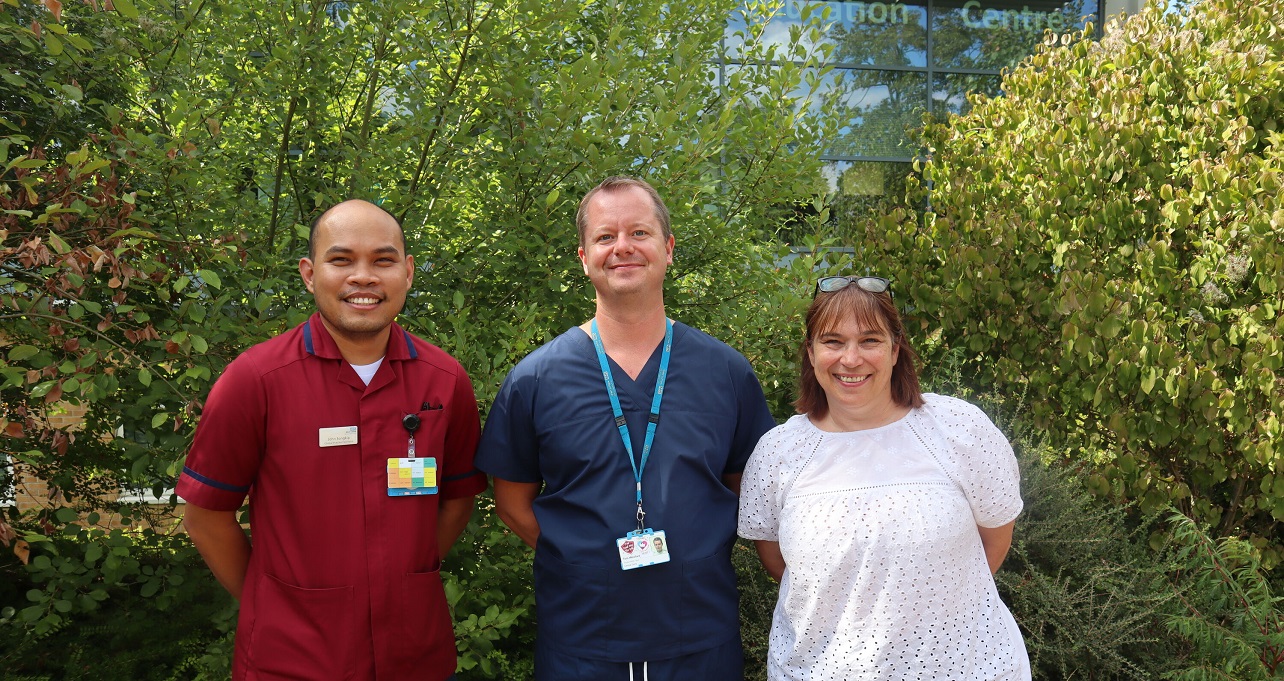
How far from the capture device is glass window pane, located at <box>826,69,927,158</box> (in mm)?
10883

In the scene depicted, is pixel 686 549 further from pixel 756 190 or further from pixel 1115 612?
pixel 1115 612

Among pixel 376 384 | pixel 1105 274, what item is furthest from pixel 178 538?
pixel 1105 274

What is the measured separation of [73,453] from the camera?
12.4 ft

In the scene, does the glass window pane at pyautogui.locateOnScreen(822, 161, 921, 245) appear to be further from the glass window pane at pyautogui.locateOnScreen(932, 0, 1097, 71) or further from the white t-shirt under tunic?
the white t-shirt under tunic

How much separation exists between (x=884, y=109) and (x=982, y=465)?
9590mm

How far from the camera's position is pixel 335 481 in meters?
2.20

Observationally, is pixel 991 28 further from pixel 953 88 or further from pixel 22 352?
pixel 22 352

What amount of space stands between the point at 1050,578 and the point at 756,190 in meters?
2.02

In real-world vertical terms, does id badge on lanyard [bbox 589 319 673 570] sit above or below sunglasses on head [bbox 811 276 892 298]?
below

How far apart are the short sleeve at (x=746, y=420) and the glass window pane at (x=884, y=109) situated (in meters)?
8.71

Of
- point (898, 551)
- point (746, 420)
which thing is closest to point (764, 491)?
point (746, 420)

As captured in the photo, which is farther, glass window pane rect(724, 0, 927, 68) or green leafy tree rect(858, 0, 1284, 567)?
glass window pane rect(724, 0, 927, 68)

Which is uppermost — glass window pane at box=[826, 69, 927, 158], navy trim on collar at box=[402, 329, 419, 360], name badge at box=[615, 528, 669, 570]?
glass window pane at box=[826, 69, 927, 158]

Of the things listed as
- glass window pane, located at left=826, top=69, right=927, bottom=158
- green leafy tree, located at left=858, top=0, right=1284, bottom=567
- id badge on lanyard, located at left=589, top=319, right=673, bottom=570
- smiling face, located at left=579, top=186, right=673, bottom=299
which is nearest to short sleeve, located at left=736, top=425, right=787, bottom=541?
id badge on lanyard, located at left=589, top=319, right=673, bottom=570
